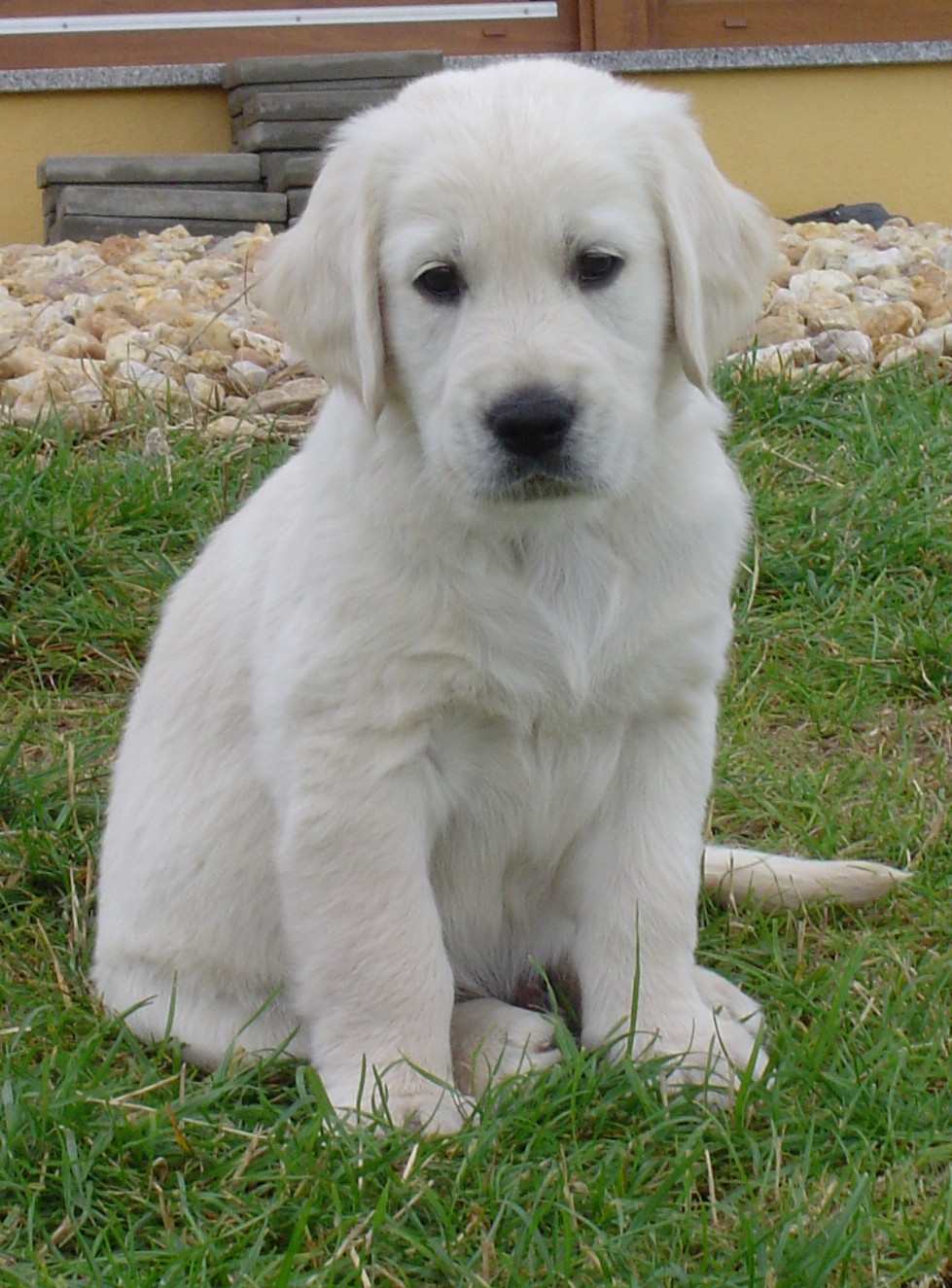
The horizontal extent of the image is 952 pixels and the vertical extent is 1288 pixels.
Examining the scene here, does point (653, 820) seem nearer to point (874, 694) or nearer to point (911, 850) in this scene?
point (911, 850)

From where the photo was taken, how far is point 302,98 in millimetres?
8273

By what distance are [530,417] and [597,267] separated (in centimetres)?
27

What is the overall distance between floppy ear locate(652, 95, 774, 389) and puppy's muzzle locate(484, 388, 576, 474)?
312 millimetres

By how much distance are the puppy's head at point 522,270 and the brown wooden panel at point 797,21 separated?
22.3 feet

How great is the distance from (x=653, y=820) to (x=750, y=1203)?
2.16 ft

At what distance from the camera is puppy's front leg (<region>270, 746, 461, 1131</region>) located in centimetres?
269

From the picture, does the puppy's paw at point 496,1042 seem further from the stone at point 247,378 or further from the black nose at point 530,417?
the stone at point 247,378

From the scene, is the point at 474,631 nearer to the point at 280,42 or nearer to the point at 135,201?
the point at 135,201

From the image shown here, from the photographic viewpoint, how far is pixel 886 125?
923 centimetres

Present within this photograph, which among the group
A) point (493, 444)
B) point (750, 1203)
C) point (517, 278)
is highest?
point (517, 278)

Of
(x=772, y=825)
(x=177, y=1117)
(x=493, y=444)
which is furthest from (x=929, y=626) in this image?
(x=177, y=1117)

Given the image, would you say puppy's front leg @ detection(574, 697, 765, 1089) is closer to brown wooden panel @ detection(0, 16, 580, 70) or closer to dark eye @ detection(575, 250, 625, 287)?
dark eye @ detection(575, 250, 625, 287)

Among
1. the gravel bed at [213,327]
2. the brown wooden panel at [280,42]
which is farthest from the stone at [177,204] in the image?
the brown wooden panel at [280,42]

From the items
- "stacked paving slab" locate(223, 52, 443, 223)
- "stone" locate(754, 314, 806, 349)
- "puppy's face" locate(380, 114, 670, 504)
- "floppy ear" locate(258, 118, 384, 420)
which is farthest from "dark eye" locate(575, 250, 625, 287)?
"stacked paving slab" locate(223, 52, 443, 223)
